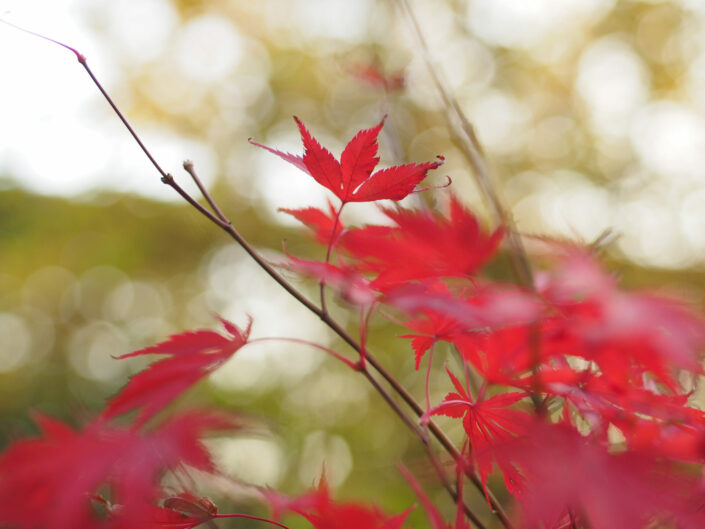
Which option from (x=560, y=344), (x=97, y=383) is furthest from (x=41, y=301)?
(x=560, y=344)

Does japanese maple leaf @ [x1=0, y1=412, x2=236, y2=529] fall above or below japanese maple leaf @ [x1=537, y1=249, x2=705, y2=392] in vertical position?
above

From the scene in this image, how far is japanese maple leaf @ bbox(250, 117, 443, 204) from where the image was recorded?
37 cm

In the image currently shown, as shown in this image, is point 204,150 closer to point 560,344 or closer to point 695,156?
point 695,156

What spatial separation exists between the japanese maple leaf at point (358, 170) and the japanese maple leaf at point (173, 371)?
0.42 ft

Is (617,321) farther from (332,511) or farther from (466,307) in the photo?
(332,511)

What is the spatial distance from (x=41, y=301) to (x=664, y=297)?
16.6 feet

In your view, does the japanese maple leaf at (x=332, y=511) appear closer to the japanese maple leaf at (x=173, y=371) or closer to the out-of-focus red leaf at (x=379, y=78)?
the japanese maple leaf at (x=173, y=371)

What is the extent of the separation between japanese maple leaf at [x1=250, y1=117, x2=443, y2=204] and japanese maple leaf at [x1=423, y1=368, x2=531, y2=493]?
0.15 m

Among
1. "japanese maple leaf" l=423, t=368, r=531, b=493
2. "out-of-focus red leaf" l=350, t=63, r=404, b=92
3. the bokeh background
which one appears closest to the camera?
"japanese maple leaf" l=423, t=368, r=531, b=493

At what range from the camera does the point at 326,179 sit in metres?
0.40

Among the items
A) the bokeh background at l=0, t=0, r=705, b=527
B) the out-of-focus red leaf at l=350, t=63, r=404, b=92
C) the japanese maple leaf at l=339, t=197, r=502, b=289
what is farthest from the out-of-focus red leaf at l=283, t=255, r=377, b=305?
the bokeh background at l=0, t=0, r=705, b=527

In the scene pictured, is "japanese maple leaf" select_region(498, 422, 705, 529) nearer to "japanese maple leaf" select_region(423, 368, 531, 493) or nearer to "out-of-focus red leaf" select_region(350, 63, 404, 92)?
"japanese maple leaf" select_region(423, 368, 531, 493)

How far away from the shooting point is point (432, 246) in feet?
1.10

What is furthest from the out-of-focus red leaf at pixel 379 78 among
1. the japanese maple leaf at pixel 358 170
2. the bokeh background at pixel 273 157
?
the bokeh background at pixel 273 157
